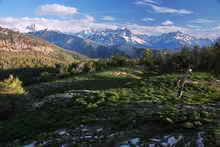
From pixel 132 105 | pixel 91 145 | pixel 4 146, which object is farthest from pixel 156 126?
pixel 4 146

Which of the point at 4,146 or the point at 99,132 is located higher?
the point at 99,132

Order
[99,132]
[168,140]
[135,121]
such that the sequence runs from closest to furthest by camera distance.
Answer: [168,140]
[99,132]
[135,121]

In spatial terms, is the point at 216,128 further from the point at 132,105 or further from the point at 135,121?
the point at 132,105

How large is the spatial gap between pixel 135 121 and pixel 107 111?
3.27 metres

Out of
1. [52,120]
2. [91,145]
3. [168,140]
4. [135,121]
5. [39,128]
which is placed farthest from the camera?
[52,120]

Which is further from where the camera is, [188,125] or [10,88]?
[10,88]

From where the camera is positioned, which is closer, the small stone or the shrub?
the small stone

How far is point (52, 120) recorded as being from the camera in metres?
13.8

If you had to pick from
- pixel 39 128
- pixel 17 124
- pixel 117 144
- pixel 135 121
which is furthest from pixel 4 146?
pixel 135 121

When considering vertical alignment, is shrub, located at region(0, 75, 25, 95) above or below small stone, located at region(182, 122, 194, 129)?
below

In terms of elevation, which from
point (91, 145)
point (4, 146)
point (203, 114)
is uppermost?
point (203, 114)

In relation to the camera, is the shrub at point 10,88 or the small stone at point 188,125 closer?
the small stone at point 188,125

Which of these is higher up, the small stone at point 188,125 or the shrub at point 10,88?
the small stone at point 188,125

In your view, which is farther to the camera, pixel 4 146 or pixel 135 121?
pixel 135 121
